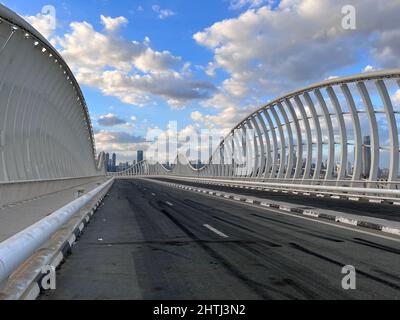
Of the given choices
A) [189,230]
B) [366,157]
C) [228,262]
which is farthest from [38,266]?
[366,157]

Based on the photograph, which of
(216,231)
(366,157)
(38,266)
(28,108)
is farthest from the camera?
(28,108)

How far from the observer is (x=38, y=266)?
264 inches

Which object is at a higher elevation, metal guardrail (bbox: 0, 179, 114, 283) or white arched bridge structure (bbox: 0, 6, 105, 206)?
white arched bridge structure (bbox: 0, 6, 105, 206)

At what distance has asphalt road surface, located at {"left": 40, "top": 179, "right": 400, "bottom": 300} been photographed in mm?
5838

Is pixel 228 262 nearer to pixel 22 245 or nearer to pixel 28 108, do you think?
pixel 22 245

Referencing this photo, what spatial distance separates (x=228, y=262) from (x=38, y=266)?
3.17 metres

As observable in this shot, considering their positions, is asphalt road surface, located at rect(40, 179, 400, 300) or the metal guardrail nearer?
the metal guardrail

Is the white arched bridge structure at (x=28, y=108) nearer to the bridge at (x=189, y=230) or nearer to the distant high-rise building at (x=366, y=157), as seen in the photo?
the bridge at (x=189, y=230)

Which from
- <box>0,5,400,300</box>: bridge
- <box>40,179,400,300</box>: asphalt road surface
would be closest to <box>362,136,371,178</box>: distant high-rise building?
<box>0,5,400,300</box>: bridge

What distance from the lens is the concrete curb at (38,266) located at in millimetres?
5448

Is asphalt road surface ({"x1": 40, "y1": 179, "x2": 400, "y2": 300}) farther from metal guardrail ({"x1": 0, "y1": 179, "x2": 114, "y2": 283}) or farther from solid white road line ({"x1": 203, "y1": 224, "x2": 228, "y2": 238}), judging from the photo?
metal guardrail ({"x1": 0, "y1": 179, "x2": 114, "y2": 283})

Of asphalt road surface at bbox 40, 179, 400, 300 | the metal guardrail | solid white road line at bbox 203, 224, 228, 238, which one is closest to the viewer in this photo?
the metal guardrail

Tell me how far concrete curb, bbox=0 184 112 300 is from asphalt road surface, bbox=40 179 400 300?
0.63 feet
